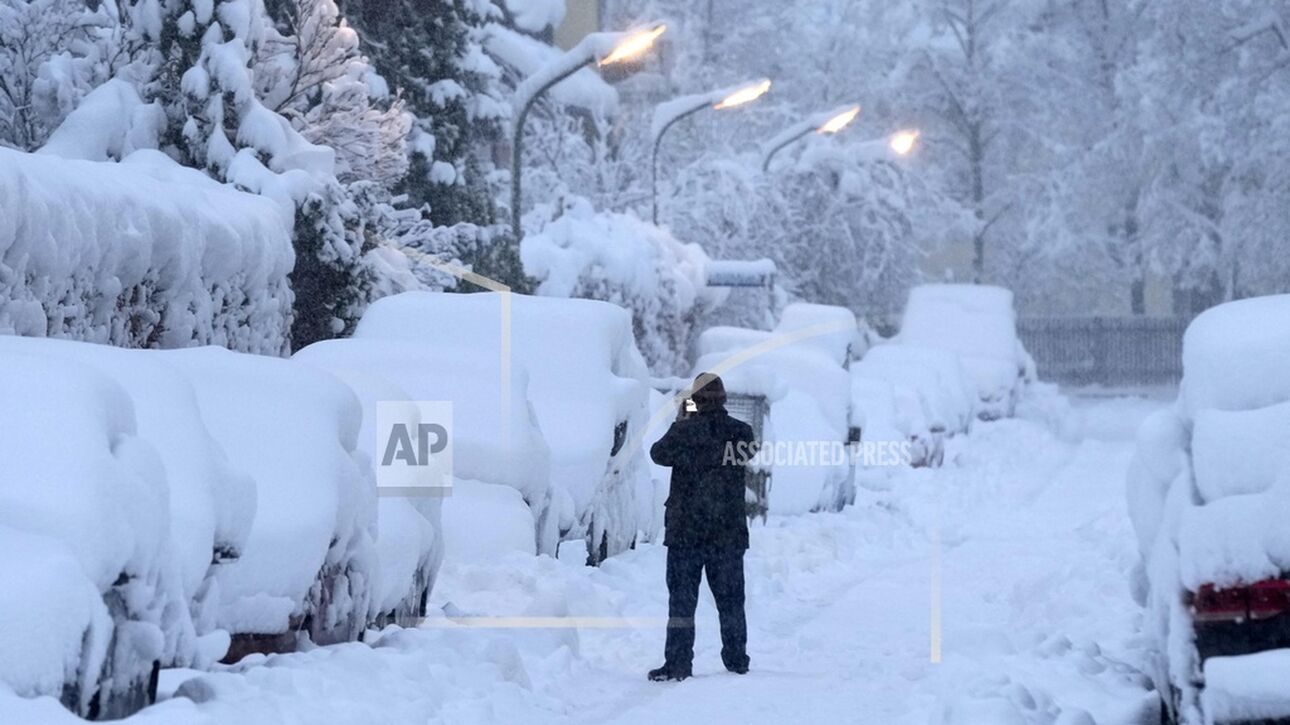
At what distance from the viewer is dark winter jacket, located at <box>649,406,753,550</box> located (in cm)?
1023

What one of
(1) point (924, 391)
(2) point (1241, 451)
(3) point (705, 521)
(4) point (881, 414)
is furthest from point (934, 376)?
(2) point (1241, 451)

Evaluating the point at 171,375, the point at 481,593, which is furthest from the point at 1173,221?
the point at 171,375

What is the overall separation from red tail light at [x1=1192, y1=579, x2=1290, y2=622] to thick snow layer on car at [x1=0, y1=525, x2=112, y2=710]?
3.45 metres

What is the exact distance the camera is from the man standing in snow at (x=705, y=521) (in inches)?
403

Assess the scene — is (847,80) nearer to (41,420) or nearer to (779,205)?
(779,205)

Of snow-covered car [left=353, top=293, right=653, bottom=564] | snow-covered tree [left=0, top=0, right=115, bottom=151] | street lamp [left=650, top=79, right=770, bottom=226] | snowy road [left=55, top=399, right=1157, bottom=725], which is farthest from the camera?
street lamp [left=650, top=79, right=770, bottom=226]

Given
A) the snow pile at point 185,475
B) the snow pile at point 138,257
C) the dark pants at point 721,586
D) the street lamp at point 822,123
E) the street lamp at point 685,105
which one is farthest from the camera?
the street lamp at point 822,123

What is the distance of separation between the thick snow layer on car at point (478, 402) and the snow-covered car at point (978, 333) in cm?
2418

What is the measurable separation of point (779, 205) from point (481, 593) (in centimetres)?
3749

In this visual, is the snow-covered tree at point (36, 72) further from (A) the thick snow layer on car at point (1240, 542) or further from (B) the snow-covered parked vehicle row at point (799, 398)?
(A) the thick snow layer on car at point (1240, 542)

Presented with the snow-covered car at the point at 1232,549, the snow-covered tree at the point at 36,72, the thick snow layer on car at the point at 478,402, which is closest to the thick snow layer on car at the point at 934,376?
the snow-covered tree at the point at 36,72

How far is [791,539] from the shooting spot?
55.7ft

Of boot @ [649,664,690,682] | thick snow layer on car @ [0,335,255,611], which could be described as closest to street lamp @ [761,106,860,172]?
boot @ [649,664,690,682]

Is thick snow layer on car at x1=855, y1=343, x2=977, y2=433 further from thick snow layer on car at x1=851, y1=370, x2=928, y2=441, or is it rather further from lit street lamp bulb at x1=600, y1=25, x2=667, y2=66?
lit street lamp bulb at x1=600, y1=25, x2=667, y2=66
